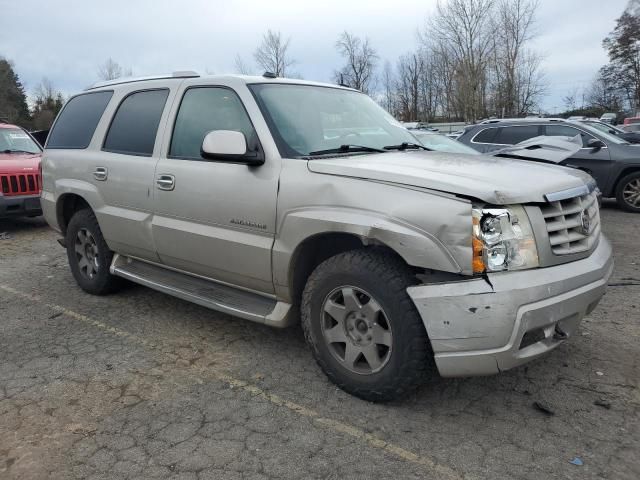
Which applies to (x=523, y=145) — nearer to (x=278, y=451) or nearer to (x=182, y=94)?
(x=182, y=94)

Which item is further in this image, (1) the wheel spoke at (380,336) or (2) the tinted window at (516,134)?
(2) the tinted window at (516,134)

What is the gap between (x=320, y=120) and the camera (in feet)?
12.3

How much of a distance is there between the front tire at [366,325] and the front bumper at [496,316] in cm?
12

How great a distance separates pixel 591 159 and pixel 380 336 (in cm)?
854

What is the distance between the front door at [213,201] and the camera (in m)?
3.37

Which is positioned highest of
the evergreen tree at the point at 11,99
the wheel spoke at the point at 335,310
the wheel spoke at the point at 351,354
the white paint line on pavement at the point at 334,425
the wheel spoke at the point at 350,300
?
the evergreen tree at the point at 11,99

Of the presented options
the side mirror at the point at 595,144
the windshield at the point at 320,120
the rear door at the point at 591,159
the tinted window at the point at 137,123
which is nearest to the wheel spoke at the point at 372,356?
the windshield at the point at 320,120

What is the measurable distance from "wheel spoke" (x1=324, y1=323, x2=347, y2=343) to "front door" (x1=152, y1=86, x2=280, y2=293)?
0.54 meters

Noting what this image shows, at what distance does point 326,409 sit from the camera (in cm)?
301

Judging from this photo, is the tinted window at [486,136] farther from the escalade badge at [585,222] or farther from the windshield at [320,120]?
the escalade badge at [585,222]

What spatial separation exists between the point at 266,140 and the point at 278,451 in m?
1.86

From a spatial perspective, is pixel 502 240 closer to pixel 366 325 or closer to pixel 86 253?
pixel 366 325

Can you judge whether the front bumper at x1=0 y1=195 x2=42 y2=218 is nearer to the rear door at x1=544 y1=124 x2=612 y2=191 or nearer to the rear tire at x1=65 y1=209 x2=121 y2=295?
the rear tire at x1=65 y1=209 x2=121 y2=295

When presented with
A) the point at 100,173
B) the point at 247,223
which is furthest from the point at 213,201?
the point at 100,173
